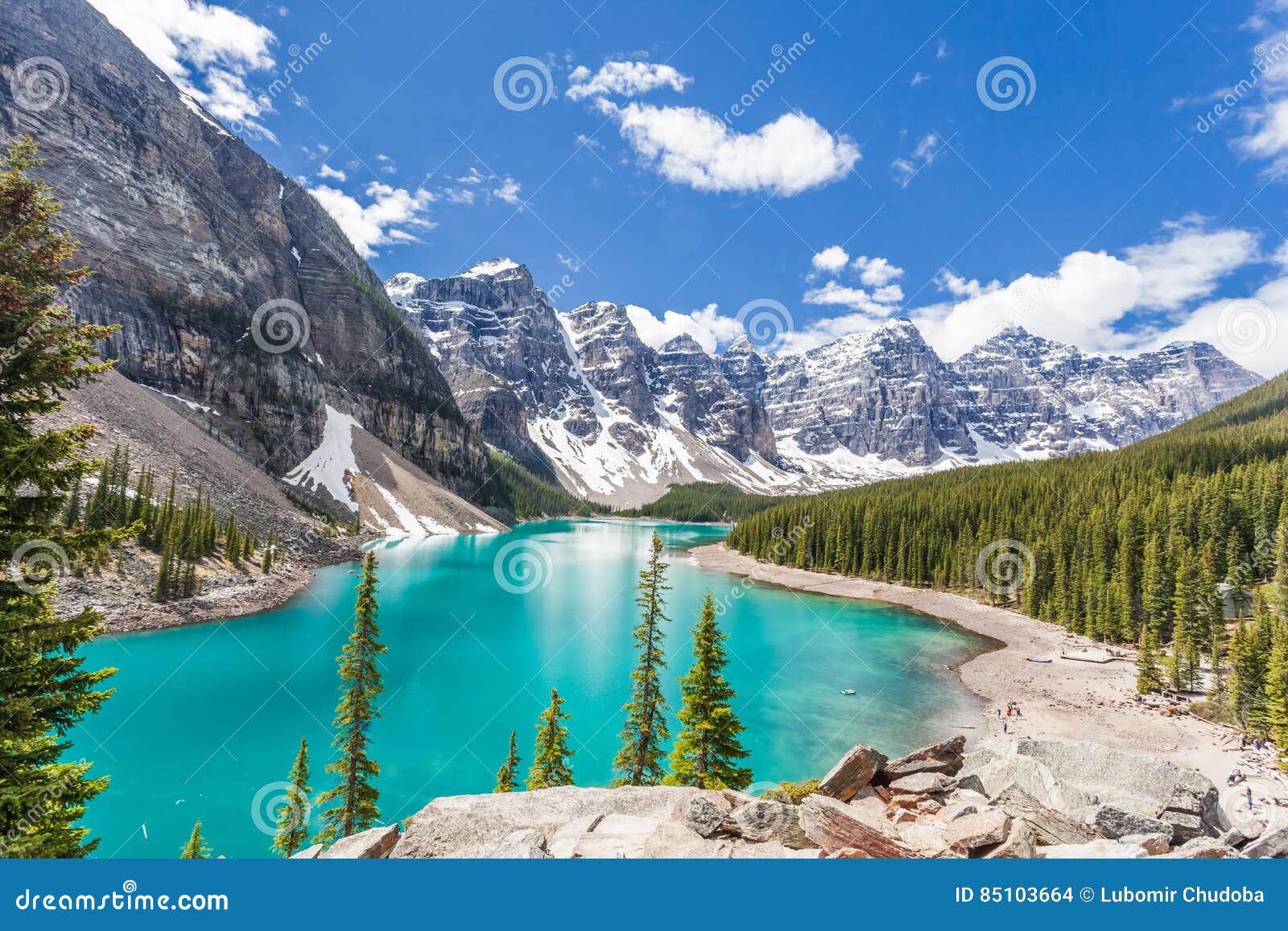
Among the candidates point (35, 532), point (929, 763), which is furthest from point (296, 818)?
point (929, 763)

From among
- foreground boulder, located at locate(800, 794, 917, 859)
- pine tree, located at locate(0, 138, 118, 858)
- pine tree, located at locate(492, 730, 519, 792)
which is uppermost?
pine tree, located at locate(0, 138, 118, 858)

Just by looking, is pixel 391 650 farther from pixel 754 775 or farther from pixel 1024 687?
pixel 1024 687

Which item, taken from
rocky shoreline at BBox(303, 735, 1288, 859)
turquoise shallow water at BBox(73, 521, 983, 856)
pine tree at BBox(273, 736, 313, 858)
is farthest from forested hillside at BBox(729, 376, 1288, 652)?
pine tree at BBox(273, 736, 313, 858)

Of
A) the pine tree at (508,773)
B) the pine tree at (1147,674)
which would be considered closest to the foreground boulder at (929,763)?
the pine tree at (508,773)

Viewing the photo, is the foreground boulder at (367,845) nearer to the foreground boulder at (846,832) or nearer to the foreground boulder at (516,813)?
the foreground boulder at (516,813)

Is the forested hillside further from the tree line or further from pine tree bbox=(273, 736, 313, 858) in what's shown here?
the tree line

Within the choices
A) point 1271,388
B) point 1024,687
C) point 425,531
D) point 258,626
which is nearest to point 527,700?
point 258,626
